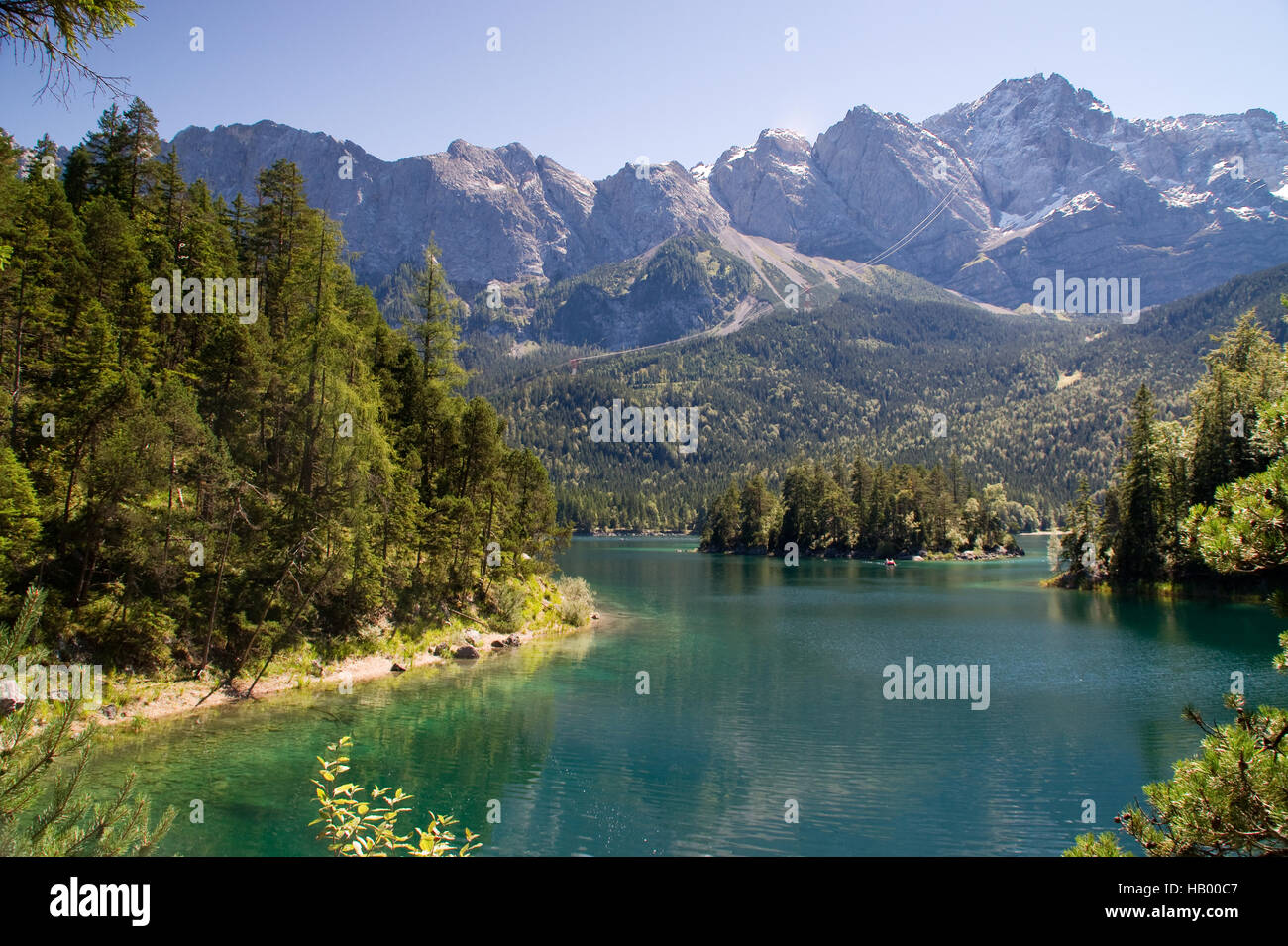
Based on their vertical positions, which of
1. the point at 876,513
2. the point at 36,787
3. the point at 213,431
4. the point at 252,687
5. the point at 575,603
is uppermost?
the point at 213,431

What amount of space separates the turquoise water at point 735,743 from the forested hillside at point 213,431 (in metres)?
5.23

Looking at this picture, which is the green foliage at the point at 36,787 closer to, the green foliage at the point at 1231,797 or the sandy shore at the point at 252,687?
the green foliage at the point at 1231,797

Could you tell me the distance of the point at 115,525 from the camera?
91.9 ft

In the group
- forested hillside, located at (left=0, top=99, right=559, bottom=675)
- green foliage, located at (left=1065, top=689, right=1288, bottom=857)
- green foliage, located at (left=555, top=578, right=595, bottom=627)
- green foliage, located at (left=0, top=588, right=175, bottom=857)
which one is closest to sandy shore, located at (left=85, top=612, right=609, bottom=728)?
forested hillside, located at (left=0, top=99, right=559, bottom=675)

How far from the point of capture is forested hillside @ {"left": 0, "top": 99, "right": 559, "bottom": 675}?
91.5ft

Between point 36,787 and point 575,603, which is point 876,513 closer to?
point 575,603

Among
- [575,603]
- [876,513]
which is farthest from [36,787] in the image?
[876,513]

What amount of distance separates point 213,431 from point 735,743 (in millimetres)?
28023

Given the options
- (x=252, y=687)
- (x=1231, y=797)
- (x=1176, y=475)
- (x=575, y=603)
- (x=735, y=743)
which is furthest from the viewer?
(x=1176, y=475)

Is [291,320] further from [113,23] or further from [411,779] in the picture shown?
[113,23]

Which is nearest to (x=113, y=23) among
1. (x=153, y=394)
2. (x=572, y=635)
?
(x=153, y=394)

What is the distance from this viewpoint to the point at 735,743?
27.2m

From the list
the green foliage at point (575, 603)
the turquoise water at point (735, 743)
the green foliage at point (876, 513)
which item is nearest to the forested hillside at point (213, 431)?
the turquoise water at point (735, 743)
